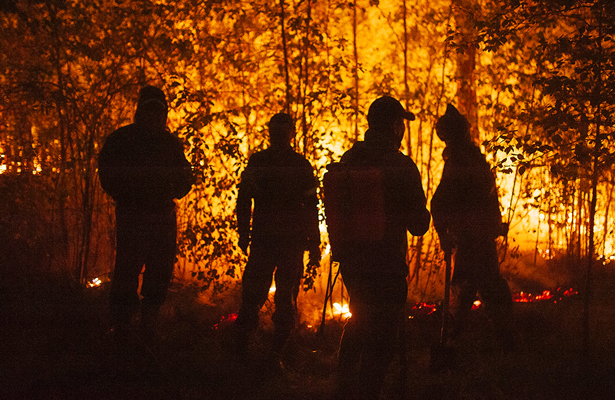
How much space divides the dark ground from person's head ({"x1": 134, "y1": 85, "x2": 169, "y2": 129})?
4.97 ft

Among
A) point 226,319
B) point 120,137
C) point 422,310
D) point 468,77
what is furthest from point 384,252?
point 468,77

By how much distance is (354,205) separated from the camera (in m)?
2.36

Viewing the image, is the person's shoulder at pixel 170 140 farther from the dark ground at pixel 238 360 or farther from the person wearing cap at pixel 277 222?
the dark ground at pixel 238 360

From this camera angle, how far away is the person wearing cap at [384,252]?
7.63 ft

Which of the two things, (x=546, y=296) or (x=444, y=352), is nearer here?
(x=444, y=352)

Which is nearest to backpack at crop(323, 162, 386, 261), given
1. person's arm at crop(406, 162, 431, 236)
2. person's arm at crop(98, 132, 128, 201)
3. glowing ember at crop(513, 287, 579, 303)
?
person's arm at crop(406, 162, 431, 236)

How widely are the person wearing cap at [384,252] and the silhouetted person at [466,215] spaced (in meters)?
1.05

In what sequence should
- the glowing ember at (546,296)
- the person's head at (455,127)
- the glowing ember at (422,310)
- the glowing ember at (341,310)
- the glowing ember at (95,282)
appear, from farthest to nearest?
the glowing ember at (95,282) → the glowing ember at (546,296) → the glowing ember at (341,310) → the glowing ember at (422,310) → the person's head at (455,127)

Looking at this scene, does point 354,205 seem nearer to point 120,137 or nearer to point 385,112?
point 385,112

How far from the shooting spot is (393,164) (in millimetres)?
2318

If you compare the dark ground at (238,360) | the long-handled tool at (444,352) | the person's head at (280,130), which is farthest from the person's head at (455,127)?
the dark ground at (238,360)

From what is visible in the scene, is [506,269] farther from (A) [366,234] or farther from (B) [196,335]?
(A) [366,234]

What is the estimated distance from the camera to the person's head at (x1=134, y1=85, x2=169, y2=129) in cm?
327

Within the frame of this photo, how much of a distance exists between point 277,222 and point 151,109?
1.14 m
